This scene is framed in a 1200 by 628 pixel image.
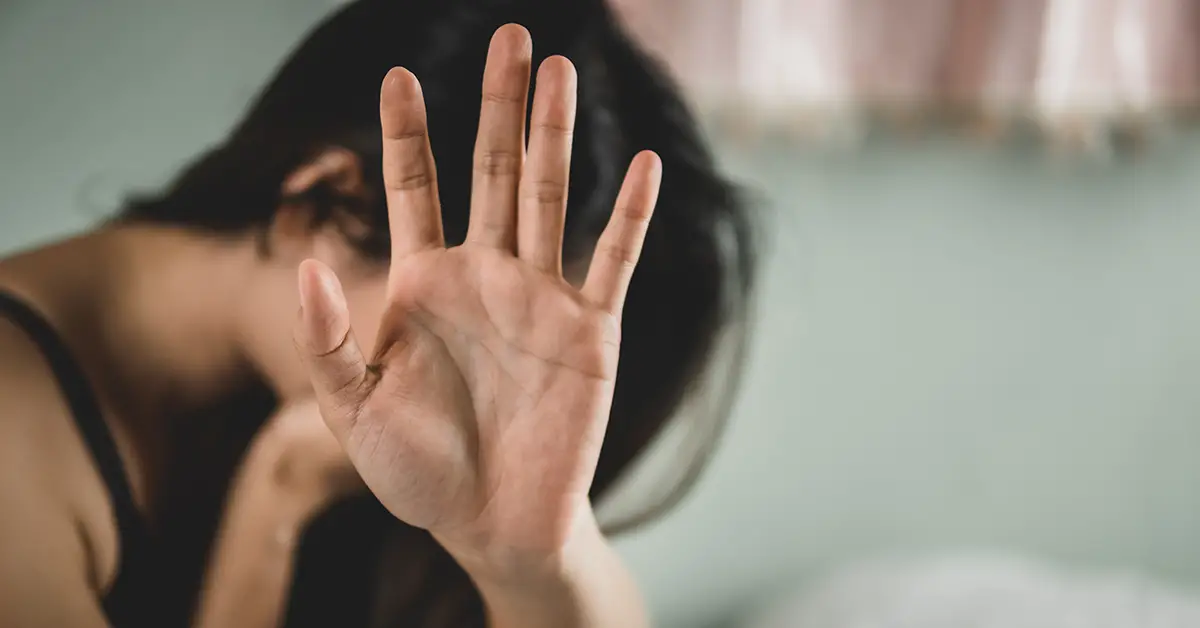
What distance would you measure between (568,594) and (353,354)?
0.29m

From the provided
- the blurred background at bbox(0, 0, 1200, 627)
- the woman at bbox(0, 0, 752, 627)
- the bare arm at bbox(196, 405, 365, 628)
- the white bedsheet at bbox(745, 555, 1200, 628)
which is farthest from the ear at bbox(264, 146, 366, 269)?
the white bedsheet at bbox(745, 555, 1200, 628)

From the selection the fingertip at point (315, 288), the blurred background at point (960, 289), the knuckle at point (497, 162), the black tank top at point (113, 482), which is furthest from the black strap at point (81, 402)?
the blurred background at point (960, 289)

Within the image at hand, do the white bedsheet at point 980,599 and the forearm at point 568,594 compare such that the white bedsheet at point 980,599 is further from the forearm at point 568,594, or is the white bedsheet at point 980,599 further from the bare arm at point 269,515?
the bare arm at point 269,515

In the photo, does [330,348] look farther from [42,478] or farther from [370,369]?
[42,478]

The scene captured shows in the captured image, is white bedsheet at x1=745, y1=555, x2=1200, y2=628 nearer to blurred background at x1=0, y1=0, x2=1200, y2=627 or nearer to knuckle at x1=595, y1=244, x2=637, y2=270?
blurred background at x1=0, y1=0, x2=1200, y2=627

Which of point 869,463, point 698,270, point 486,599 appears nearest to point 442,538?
point 486,599

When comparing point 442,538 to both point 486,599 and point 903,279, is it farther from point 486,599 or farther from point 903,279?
point 903,279

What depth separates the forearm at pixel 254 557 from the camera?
0.68m

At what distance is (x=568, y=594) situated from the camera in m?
0.73

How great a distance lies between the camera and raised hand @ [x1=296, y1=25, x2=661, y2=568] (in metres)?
0.61

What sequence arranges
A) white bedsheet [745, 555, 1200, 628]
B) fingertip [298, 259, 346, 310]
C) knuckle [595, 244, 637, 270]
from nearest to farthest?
fingertip [298, 259, 346, 310]
knuckle [595, 244, 637, 270]
white bedsheet [745, 555, 1200, 628]

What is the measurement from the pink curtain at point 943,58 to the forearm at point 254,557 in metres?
0.54

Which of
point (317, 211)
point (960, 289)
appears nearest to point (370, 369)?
point (317, 211)

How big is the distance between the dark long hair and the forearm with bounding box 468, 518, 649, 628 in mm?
39
